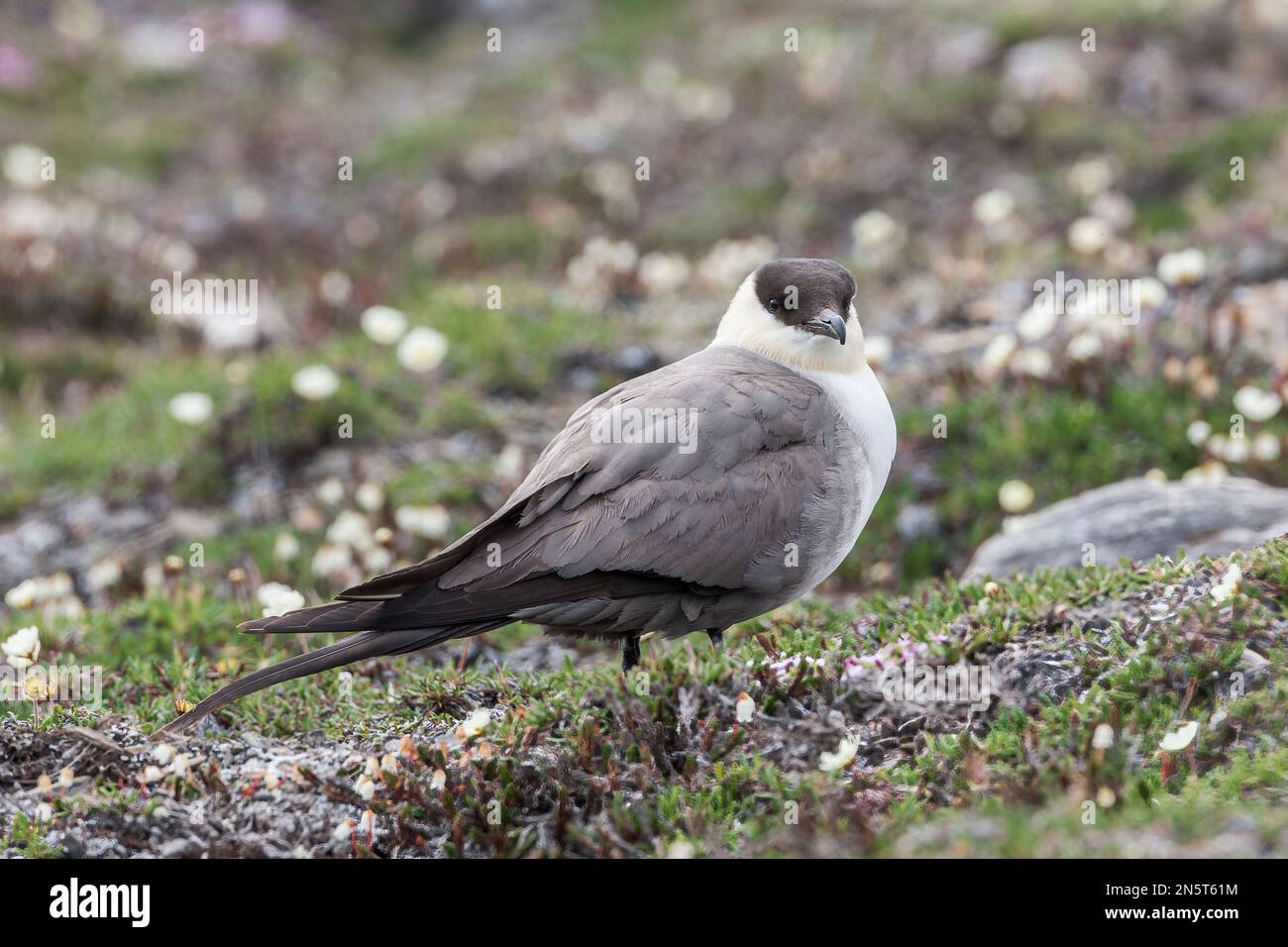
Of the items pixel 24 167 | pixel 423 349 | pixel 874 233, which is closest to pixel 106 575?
pixel 423 349

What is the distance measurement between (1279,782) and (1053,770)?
706 millimetres

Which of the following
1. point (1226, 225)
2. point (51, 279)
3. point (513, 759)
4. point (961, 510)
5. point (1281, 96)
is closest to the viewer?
point (513, 759)

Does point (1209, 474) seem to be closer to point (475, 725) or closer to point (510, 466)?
point (510, 466)

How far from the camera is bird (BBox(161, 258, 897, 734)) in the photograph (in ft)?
17.3

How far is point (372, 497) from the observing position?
8117mm

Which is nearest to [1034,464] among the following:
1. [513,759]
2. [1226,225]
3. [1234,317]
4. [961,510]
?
[961,510]

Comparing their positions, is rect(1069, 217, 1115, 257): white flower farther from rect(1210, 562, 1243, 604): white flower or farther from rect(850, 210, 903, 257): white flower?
rect(1210, 562, 1243, 604): white flower

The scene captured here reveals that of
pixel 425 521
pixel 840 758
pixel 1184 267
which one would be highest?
pixel 1184 267

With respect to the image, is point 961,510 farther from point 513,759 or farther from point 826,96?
point 826,96

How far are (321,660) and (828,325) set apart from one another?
8.47 feet

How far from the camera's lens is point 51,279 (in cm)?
1275

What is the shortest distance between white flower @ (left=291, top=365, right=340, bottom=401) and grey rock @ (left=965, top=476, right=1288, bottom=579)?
414cm

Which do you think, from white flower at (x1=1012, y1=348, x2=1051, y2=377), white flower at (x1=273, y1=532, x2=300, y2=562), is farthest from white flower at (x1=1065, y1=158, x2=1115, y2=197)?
white flower at (x1=273, y1=532, x2=300, y2=562)
